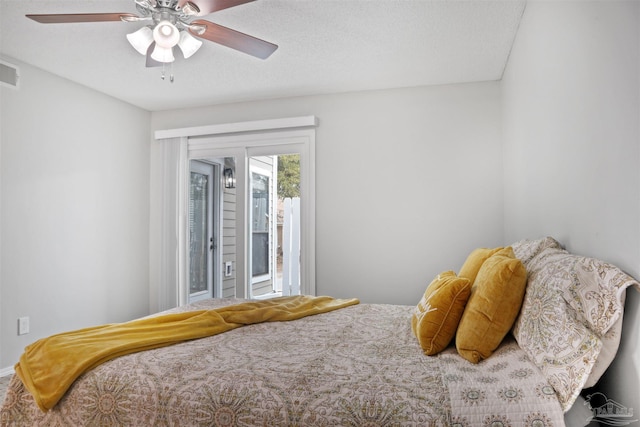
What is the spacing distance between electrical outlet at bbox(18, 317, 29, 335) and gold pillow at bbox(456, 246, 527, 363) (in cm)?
349

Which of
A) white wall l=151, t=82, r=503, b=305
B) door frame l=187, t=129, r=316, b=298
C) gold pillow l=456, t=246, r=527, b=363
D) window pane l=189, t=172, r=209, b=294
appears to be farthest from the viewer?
window pane l=189, t=172, r=209, b=294

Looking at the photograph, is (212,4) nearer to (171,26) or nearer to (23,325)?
(171,26)

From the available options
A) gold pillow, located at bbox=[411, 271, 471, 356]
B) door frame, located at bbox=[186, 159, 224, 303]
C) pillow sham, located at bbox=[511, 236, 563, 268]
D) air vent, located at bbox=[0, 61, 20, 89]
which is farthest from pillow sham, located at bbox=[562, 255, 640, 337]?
door frame, located at bbox=[186, 159, 224, 303]

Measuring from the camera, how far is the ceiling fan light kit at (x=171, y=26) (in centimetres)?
227

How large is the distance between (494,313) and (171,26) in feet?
6.94

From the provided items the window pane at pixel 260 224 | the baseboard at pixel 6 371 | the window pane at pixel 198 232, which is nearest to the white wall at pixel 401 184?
the window pane at pixel 260 224

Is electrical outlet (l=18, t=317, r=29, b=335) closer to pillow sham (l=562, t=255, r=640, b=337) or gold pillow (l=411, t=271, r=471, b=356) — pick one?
gold pillow (l=411, t=271, r=471, b=356)

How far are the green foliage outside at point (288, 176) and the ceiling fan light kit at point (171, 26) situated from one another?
1.92 meters

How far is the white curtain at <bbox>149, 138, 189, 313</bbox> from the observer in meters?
4.89

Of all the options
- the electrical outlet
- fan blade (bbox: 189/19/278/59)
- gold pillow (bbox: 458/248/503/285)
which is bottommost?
the electrical outlet

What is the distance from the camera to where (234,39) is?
102 inches

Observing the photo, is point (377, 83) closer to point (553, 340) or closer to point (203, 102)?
point (203, 102)

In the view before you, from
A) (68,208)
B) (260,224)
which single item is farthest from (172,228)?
(68,208)

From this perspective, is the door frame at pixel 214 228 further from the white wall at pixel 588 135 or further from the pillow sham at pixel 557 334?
the pillow sham at pixel 557 334
